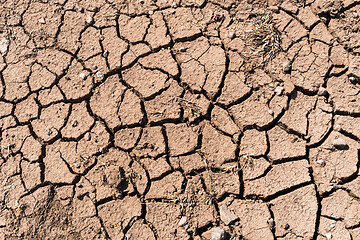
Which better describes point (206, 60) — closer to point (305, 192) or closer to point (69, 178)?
point (305, 192)

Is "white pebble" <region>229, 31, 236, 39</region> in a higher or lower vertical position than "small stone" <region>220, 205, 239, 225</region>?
higher

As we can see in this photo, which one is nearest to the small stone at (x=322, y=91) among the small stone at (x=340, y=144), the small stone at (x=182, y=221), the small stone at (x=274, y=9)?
the small stone at (x=340, y=144)

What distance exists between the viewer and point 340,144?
102 inches

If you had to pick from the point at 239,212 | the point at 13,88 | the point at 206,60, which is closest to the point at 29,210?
the point at 13,88

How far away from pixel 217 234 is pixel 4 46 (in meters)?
2.81

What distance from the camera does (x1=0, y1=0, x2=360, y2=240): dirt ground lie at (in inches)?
100

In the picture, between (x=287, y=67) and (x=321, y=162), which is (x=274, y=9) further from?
(x=321, y=162)

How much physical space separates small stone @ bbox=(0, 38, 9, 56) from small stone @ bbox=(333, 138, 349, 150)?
3.27 metres

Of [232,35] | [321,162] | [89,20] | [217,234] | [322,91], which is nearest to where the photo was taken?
[217,234]

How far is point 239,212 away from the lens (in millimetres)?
2529

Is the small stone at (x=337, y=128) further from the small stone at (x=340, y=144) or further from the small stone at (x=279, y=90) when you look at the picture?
the small stone at (x=279, y=90)

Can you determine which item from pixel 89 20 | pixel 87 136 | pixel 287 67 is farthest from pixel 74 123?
pixel 287 67

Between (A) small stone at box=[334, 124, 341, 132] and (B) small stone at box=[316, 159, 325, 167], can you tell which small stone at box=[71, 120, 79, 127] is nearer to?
(B) small stone at box=[316, 159, 325, 167]

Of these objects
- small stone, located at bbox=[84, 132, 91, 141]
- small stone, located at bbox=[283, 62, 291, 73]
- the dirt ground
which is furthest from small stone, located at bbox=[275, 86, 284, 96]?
small stone, located at bbox=[84, 132, 91, 141]
